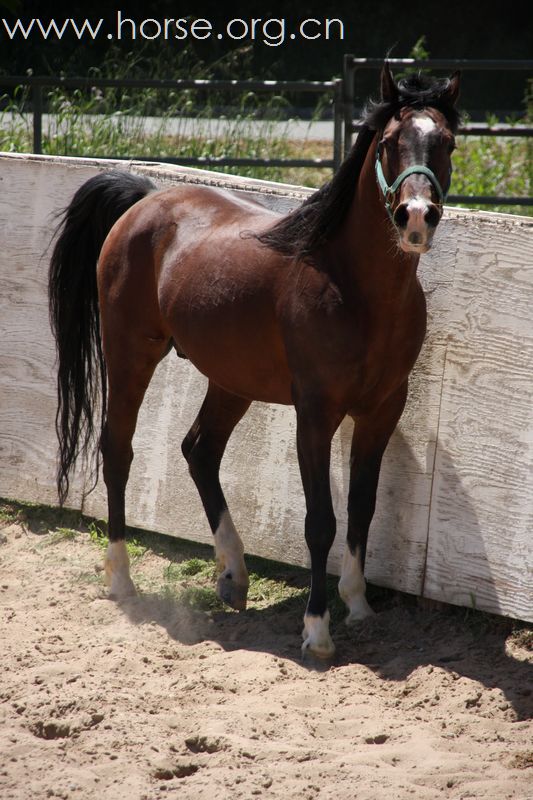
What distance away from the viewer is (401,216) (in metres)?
3.22

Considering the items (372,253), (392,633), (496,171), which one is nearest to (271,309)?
(372,253)

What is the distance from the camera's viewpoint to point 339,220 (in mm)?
3754

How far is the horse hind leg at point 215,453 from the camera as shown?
4438mm

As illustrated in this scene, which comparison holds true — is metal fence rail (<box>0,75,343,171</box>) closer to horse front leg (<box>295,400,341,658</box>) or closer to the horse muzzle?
horse front leg (<box>295,400,341,658</box>)

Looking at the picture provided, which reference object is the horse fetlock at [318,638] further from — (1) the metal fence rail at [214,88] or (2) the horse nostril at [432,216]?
(1) the metal fence rail at [214,88]

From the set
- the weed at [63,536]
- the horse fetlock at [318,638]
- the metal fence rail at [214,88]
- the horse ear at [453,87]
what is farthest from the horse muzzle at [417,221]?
the metal fence rail at [214,88]

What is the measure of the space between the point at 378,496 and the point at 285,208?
1.39 m

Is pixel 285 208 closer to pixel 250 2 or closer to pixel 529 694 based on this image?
pixel 529 694

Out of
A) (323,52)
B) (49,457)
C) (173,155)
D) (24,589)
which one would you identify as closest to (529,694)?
(24,589)

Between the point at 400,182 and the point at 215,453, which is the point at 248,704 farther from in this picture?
the point at 400,182

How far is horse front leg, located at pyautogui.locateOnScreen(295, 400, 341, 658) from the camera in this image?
147 inches

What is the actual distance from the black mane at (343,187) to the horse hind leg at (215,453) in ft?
2.87

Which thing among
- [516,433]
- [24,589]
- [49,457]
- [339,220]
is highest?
[339,220]

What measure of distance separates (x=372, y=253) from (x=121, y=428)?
60.4 inches
